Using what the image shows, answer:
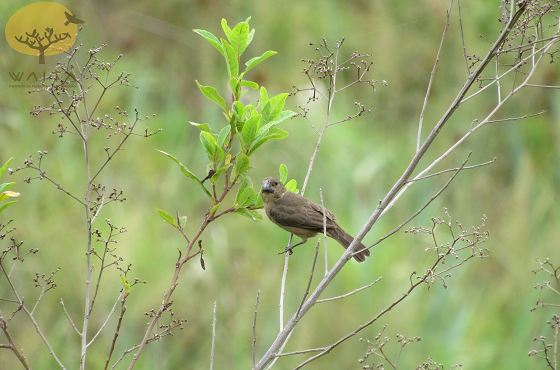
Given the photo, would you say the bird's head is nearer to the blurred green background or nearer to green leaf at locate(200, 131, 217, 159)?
the blurred green background

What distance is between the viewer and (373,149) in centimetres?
500

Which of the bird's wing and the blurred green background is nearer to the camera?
the bird's wing

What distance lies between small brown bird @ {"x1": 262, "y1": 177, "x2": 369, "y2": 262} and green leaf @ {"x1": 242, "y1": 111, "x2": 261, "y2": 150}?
159cm

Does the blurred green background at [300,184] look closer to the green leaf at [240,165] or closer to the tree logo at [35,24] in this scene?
the tree logo at [35,24]

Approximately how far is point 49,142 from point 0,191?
3.37m

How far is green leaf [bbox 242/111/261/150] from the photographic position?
5.22 feet

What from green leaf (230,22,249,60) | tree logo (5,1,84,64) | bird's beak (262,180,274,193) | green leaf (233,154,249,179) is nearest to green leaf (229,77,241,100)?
green leaf (230,22,249,60)

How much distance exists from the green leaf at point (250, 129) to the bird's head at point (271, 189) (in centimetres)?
183

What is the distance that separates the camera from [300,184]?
14.6 feet

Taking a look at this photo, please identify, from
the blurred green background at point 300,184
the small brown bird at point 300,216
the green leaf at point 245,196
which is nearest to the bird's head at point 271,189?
the small brown bird at point 300,216

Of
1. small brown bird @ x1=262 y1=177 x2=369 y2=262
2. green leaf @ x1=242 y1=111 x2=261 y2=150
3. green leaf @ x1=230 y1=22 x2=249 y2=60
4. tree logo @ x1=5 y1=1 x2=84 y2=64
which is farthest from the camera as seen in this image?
tree logo @ x1=5 y1=1 x2=84 y2=64

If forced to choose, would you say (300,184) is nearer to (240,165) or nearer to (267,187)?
(267,187)

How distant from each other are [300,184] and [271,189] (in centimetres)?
103

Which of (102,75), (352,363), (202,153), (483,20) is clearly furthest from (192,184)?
(483,20)
